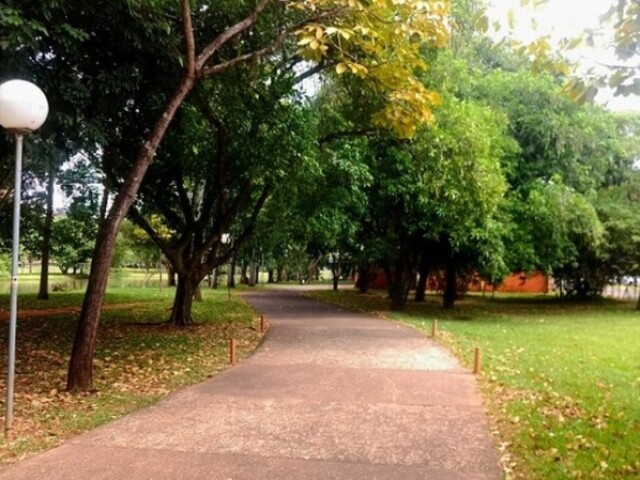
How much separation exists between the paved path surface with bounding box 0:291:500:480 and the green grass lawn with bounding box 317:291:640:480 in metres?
0.37

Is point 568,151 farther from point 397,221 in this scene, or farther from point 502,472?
point 502,472

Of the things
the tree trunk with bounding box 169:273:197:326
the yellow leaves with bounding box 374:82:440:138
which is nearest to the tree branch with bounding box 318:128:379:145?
the tree trunk with bounding box 169:273:197:326

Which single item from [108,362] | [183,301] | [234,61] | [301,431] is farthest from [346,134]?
[301,431]

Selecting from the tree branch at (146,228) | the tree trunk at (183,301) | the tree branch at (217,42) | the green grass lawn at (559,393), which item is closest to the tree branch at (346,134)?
the tree branch at (146,228)

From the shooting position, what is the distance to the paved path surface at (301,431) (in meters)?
4.89

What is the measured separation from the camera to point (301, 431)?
6016mm

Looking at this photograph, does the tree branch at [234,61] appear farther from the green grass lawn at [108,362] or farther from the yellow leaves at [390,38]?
the green grass lawn at [108,362]

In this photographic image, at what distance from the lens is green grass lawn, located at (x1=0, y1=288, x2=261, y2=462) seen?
6270 mm

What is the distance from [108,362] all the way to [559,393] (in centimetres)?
702

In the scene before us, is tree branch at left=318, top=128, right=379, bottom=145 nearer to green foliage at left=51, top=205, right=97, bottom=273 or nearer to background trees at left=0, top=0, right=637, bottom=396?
background trees at left=0, top=0, right=637, bottom=396

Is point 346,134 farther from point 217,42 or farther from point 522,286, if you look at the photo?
point 522,286

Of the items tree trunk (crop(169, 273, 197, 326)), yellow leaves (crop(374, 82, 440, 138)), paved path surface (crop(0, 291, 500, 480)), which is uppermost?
yellow leaves (crop(374, 82, 440, 138))

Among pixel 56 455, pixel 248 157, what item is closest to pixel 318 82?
pixel 248 157

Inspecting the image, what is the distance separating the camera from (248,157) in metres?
12.4
